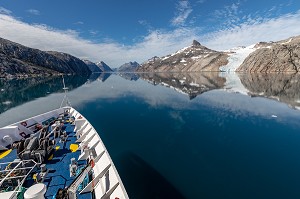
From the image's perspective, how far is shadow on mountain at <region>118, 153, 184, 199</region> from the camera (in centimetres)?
1705

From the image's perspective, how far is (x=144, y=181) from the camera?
1927 cm

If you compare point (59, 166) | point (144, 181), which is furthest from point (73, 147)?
point (144, 181)

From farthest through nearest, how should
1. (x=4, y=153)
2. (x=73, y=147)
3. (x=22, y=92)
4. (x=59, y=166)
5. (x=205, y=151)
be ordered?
(x=22, y=92) → (x=205, y=151) → (x=73, y=147) → (x=4, y=153) → (x=59, y=166)

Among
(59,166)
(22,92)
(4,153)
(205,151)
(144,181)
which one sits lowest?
(22,92)

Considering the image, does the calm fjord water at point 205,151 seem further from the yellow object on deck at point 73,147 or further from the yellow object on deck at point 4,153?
the yellow object on deck at point 4,153

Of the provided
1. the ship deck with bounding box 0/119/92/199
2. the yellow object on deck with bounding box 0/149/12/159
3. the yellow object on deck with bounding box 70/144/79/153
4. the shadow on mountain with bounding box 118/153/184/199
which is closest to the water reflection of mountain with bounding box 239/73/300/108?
the shadow on mountain with bounding box 118/153/184/199

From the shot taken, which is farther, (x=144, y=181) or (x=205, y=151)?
(x=205, y=151)

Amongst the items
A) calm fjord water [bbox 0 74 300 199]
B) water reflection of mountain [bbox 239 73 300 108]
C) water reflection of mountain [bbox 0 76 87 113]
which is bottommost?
water reflection of mountain [bbox 0 76 87 113]

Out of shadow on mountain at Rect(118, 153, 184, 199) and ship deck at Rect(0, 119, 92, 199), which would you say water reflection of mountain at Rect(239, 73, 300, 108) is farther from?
ship deck at Rect(0, 119, 92, 199)

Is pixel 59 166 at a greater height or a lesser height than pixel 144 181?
greater

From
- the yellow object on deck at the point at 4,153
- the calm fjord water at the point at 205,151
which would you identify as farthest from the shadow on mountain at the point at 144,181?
the yellow object on deck at the point at 4,153

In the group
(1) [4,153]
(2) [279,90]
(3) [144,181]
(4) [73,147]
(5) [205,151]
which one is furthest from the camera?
(2) [279,90]

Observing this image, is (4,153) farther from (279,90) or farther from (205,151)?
(279,90)

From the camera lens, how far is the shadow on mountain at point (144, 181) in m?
17.0
